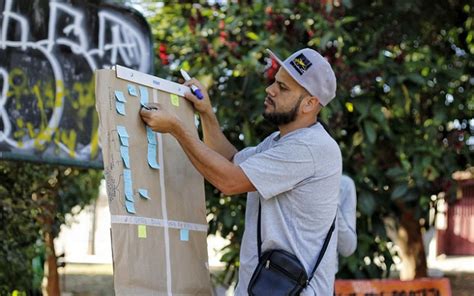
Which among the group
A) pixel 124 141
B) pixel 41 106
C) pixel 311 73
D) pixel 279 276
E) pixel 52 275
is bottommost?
pixel 52 275

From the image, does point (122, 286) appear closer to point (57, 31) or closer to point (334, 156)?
point (334, 156)

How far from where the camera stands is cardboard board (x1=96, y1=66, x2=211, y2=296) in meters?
3.20

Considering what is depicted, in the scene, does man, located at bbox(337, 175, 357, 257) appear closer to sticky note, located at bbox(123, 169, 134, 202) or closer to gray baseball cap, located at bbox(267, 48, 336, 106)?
gray baseball cap, located at bbox(267, 48, 336, 106)

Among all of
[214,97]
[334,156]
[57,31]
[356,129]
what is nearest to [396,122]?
[356,129]

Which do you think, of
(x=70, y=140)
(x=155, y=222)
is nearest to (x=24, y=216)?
(x=70, y=140)

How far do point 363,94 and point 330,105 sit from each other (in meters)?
0.37

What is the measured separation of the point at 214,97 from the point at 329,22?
3.19ft

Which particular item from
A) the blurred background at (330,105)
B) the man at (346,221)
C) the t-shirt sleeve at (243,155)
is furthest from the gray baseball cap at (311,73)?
the blurred background at (330,105)

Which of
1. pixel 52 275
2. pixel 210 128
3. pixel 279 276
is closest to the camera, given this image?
pixel 279 276

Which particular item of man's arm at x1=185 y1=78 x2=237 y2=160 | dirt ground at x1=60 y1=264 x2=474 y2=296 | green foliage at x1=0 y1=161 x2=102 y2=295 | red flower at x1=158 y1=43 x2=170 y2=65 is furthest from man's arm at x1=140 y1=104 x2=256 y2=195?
dirt ground at x1=60 y1=264 x2=474 y2=296

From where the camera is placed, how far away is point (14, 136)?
4902mm

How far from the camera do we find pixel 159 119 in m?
3.29

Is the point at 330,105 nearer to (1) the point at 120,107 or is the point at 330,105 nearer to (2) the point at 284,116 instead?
(2) the point at 284,116

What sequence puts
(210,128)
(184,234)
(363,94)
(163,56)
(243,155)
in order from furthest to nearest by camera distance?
1. (163,56)
2. (363,94)
3. (210,128)
4. (243,155)
5. (184,234)
